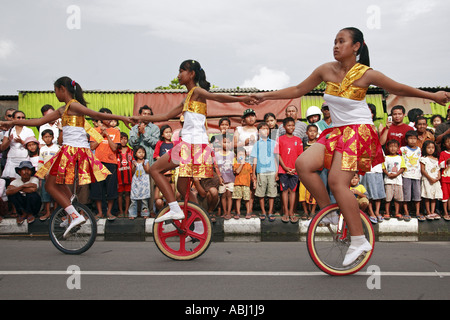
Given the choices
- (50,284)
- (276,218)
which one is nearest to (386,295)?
(50,284)

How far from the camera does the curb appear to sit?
328 inches

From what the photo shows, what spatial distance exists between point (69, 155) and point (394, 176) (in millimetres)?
5986

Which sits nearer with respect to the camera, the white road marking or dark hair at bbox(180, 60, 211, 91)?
the white road marking

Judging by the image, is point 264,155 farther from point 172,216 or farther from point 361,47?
point 361,47

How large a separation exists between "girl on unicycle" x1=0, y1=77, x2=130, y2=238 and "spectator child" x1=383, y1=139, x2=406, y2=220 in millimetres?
5444

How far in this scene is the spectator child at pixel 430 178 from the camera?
8.66 meters

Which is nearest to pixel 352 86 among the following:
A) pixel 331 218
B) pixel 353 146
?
pixel 353 146

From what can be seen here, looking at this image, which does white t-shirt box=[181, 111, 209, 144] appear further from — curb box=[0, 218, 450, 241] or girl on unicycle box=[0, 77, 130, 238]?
curb box=[0, 218, 450, 241]

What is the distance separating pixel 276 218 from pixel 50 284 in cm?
515

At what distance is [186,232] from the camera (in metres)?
5.22

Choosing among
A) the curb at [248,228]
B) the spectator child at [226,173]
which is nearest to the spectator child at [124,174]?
the curb at [248,228]

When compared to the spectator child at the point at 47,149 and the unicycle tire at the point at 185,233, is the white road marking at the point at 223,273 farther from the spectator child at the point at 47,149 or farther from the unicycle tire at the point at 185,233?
the spectator child at the point at 47,149

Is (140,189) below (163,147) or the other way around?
below

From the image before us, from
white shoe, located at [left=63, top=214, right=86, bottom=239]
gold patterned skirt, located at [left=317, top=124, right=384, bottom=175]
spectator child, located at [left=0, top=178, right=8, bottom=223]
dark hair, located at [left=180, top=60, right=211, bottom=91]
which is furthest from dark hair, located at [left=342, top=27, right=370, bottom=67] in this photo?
spectator child, located at [left=0, top=178, right=8, bottom=223]
